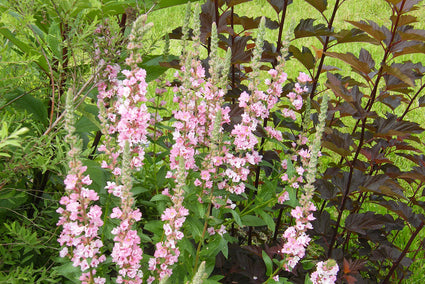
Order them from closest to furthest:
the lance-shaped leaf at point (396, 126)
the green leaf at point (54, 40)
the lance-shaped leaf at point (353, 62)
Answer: the green leaf at point (54, 40) → the lance-shaped leaf at point (353, 62) → the lance-shaped leaf at point (396, 126)

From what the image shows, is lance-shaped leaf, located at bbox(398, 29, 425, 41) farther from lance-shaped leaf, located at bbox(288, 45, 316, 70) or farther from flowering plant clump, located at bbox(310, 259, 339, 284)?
flowering plant clump, located at bbox(310, 259, 339, 284)

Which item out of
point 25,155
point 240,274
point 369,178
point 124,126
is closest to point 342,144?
point 369,178

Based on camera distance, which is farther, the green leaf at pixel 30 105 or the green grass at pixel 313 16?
the green grass at pixel 313 16

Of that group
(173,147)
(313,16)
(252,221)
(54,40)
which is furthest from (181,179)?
(313,16)

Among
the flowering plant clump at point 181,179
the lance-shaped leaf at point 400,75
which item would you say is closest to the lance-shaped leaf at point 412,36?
the lance-shaped leaf at point 400,75

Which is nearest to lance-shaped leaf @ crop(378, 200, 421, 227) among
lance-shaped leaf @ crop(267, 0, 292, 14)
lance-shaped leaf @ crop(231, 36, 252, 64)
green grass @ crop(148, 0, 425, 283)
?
lance-shaped leaf @ crop(231, 36, 252, 64)

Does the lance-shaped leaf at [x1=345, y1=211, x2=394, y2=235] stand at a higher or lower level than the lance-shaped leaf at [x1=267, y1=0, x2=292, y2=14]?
lower

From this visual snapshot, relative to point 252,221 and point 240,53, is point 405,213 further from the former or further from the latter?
point 240,53

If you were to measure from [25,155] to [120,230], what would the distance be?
57cm

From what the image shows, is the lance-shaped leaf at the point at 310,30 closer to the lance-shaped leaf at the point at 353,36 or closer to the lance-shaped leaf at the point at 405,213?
the lance-shaped leaf at the point at 353,36

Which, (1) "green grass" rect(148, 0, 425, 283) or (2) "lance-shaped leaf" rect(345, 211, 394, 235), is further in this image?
(1) "green grass" rect(148, 0, 425, 283)

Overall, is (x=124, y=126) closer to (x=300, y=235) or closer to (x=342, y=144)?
(x=300, y=235)

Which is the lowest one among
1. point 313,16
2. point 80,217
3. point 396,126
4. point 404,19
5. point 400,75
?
point 80,217

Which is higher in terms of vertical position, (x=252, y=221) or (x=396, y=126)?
(x=396, y=126)
